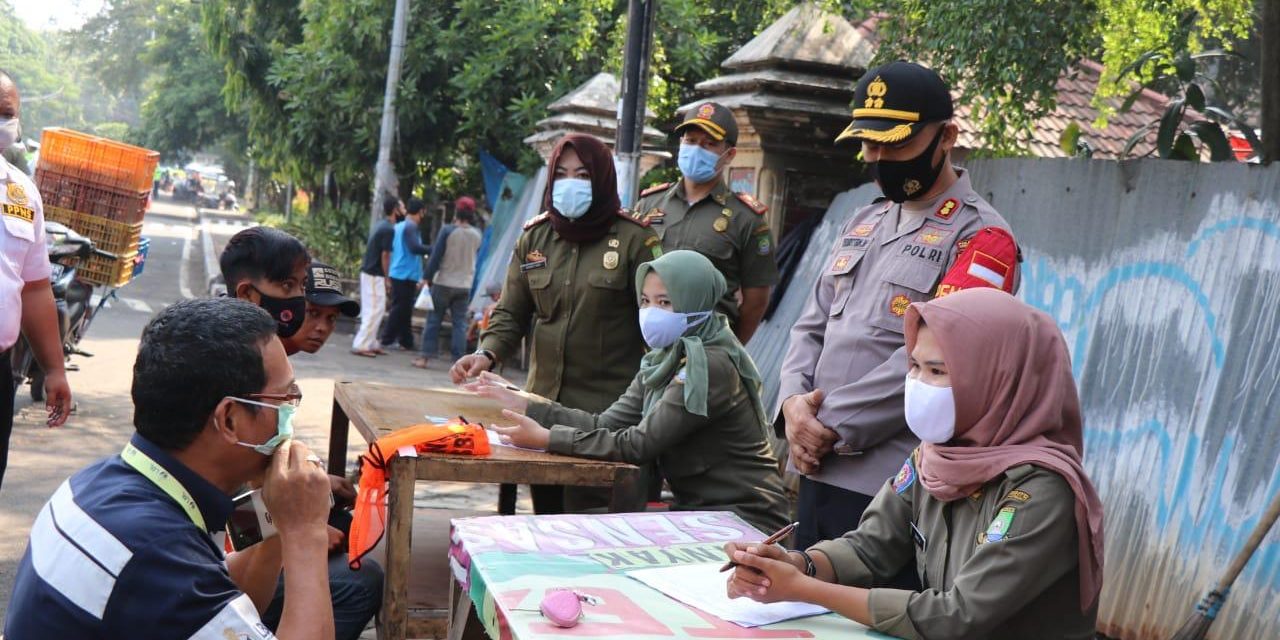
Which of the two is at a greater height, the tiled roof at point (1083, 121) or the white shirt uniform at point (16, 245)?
the tiled roof at point (1083, 121)

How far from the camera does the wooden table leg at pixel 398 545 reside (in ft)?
12.0

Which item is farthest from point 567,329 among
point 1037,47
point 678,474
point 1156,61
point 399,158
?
point 399,158

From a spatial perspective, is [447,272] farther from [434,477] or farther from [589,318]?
[434,477]

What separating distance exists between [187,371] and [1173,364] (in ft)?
12.5

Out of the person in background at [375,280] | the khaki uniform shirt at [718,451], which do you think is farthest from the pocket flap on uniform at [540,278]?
the person in background at [375,280]

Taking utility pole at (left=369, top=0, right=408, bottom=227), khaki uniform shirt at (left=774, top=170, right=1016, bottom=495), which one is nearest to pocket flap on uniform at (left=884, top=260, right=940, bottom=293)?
khaki uniform shirt at (left=774, top=170, right=1016, bottom=495)

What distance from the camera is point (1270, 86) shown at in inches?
275

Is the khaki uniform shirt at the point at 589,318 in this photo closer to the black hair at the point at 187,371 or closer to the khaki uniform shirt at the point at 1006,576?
the khaki uniform shirt at the point at 1006,576

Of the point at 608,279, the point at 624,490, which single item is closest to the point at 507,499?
the point at 608,279

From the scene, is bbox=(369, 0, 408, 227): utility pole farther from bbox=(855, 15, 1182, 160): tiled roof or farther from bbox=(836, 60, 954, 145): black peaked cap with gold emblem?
bbox=(836, 60, 954, 145): black peaked cap with gold emblem

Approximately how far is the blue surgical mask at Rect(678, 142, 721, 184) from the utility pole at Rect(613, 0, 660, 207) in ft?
8.79

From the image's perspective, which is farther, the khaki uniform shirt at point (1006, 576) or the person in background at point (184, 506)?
the khaki uniform shirt at point (1006, 576)

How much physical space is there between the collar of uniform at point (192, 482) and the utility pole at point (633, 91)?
6.06 m

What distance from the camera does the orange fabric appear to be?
138 inches
